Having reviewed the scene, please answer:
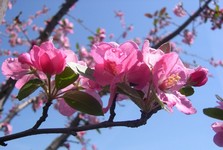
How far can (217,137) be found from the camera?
1.11 metres

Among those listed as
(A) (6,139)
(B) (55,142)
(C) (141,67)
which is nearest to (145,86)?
(C) (141,67)

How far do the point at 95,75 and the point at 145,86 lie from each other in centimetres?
14

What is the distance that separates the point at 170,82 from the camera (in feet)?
2.75

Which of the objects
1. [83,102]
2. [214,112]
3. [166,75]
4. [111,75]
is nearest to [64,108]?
[83,102]

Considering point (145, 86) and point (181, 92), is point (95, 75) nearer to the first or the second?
point (145, 86)

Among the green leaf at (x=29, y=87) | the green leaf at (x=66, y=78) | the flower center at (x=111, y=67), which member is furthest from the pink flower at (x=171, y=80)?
the green leaf at (x=29, y=87)

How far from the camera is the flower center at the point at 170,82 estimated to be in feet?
2.72

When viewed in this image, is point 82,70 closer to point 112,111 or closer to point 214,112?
point 112,111

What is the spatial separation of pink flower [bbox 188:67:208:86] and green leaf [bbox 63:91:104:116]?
0.29 metres

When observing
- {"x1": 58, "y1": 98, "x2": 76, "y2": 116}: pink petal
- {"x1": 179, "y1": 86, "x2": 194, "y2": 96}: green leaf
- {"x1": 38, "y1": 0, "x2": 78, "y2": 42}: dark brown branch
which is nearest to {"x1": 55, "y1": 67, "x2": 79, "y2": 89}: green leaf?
{"x1": 58, "y1": 98, "x2": 76, "y2": 116}: pink petal

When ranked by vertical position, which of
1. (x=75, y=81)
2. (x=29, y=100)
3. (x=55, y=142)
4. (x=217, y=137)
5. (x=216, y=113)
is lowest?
(x=55, y=142)

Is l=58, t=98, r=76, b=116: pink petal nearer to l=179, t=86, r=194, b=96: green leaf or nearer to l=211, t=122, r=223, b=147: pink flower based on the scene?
l=179, t=86, r=194, b=96: green leaf

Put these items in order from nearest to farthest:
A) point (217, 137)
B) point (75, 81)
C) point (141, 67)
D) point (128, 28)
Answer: point (141, 67) < point (75, 81) < point (217, 137) < point (128, 28)

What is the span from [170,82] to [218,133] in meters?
0.40
